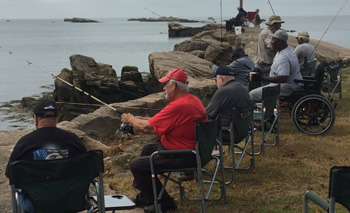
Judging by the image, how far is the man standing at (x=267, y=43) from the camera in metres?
9.97

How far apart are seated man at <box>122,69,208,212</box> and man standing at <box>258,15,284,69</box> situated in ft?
17.2

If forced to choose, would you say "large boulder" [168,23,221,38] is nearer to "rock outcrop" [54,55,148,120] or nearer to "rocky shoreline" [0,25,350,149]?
"rocky shoreline" [0,25,350,149]

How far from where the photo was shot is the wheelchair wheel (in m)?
7.88

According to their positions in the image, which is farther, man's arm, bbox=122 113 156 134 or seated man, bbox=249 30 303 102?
seated man, bbox=249 30 303 102

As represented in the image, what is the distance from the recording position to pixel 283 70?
798 cm

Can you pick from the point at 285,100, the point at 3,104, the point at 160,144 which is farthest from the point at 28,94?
the point at 160,144

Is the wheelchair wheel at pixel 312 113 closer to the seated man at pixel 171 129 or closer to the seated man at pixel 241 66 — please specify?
the seated man at pixel 241 66

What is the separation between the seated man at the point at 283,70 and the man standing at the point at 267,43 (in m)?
1.87

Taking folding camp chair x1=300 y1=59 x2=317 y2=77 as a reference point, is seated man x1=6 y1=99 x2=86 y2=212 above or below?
above

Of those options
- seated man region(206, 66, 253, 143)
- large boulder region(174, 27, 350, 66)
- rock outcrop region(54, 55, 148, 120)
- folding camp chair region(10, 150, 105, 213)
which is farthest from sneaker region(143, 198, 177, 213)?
rock outcrop region(54, 55, 148, 120)

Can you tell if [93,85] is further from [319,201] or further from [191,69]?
[319,201]

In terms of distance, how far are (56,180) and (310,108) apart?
529 centimetres

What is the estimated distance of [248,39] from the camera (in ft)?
60.6

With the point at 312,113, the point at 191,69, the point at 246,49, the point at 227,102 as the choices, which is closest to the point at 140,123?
the point at 227,102
